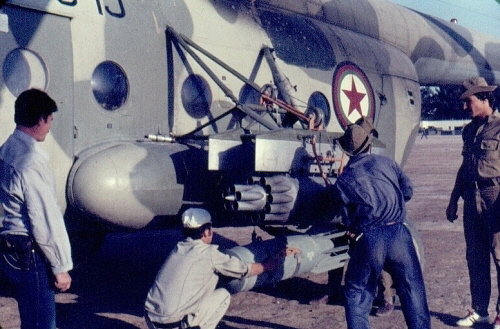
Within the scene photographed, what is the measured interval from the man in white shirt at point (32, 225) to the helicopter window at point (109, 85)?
2.21 meters

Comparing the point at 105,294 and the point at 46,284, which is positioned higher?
the point at 46,284

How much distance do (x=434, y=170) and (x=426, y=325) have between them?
17.8 metres

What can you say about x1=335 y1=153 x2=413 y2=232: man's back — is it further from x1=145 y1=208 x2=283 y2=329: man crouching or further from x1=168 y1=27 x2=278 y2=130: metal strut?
x1=168 y1=27 x2=278 y2=130: metal strut

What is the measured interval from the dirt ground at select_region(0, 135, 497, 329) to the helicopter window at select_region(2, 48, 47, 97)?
1.84 metres

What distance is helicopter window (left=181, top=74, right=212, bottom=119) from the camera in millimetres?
6078

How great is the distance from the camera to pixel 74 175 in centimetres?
504

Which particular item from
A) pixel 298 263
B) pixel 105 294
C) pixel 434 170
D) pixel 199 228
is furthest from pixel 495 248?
pixel 434 170

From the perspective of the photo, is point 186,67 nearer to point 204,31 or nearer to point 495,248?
point 204,31

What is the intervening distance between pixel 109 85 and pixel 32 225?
8.59 ft

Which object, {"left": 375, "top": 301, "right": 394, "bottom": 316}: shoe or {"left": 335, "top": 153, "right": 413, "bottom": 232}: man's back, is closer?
{"left": 335, "top": 153, "right": 413, "bottom": 232}: man's back

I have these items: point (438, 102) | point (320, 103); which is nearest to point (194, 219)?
point (320, 103)

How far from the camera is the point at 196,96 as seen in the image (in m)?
6.16

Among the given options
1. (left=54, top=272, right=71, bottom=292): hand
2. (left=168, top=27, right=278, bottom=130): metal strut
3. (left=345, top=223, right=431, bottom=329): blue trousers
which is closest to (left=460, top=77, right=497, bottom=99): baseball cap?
(left=345, top=223, right=431, bottom=329): blue trousers

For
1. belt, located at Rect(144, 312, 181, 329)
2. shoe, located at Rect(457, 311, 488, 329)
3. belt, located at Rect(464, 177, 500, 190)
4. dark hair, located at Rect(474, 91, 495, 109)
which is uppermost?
dark hair, located at Rect(474, 91, 495, 109)
